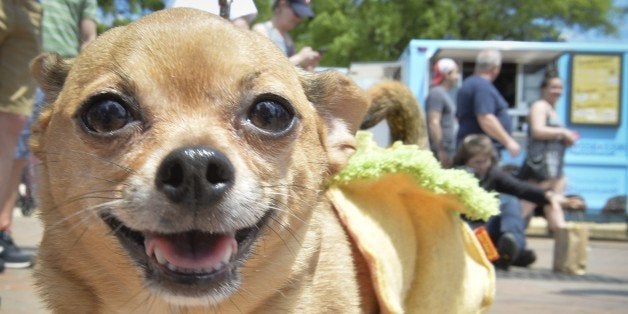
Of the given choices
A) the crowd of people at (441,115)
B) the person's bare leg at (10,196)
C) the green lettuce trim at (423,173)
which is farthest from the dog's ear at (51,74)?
the person's bare leg at (10,196)

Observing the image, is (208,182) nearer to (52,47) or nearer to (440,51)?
(52,47)

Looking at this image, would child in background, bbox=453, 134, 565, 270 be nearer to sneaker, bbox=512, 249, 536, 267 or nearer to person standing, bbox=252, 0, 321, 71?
sneaker, bbox=512, 249, 536, 267

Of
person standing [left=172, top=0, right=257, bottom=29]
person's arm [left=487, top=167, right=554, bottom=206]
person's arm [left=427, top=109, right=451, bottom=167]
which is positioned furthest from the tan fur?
person's arm [left=427, top=109, right=451, bottom=167]

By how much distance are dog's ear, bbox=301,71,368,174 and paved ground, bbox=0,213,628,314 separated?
1.50m

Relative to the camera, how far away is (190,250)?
1.99 metres

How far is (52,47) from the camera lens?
16.2 ft

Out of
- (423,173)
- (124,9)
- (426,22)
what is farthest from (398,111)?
(426,22)

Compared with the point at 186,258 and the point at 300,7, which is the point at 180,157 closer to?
the point at 186,258

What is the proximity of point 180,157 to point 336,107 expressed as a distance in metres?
0.95

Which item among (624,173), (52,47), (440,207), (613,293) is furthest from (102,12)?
(440,207)

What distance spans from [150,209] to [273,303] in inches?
22.6

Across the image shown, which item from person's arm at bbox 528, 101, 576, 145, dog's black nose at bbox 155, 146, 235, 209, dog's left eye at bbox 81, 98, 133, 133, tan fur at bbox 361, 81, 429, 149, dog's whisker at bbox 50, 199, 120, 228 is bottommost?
dog's whisker at bbox 50, 199, 120, 228

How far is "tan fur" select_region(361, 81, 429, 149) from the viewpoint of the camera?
11.4 ft

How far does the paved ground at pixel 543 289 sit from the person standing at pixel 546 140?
3.05ft
